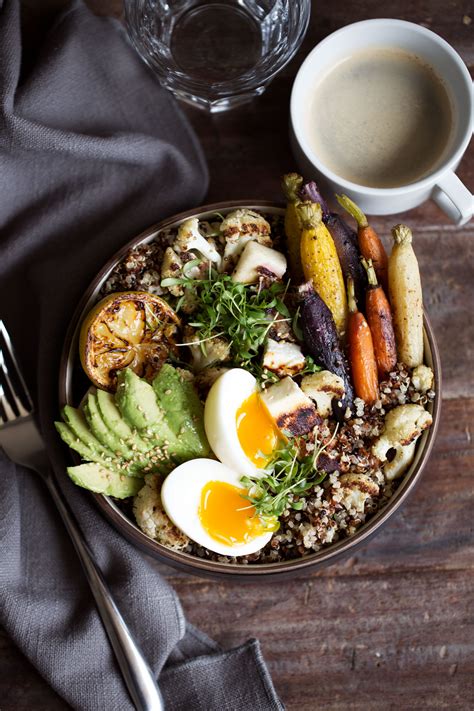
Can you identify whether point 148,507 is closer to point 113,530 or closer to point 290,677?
point 113,530

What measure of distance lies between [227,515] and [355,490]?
29 cm

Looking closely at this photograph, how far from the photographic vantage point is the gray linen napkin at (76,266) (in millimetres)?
1834

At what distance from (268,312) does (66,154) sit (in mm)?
690

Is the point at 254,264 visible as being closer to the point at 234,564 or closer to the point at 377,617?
the point at 234,564

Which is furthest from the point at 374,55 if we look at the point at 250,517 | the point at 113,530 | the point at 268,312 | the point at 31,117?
the point at 113,530

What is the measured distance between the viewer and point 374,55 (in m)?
1.92

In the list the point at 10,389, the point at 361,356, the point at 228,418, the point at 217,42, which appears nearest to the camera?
the point at 228,418

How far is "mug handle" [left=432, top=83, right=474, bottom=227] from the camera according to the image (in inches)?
68.9

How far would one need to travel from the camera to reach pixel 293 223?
177 centimetres

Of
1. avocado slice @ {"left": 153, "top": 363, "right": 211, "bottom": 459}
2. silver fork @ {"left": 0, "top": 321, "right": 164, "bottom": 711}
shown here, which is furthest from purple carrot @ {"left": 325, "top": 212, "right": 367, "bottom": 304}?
silver fork @ {"left": 0, "top": 321, "right": 164, "bottom": 711}

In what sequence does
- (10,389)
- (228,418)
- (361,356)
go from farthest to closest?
(10,389)
(361,356)
(228,418)

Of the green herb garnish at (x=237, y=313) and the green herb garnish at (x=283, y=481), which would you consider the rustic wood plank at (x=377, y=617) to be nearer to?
the green herb garnish at (x=283, y=481)

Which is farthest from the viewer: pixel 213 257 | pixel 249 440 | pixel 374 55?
pixel 374 55

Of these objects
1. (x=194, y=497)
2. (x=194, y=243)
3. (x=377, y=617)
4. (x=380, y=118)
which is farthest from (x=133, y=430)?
(x=380, y=118)
